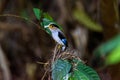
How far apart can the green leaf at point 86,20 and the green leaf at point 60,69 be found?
1.58 meters

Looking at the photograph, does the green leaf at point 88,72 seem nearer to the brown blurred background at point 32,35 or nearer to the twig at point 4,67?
the brown blurred background at point 32,35

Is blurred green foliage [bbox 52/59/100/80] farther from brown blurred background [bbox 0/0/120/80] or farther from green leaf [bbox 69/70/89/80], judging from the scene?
brown blurred background [bbox 0/0/120/80]

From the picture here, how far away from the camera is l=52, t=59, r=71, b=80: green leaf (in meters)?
1.02

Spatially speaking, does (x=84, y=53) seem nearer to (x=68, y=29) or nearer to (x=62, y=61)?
(x=68, y=29)

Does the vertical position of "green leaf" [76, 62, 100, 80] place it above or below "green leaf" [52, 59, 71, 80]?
above

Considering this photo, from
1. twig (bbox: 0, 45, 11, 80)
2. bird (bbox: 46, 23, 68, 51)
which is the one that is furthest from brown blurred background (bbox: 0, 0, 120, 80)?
bird (bbox: 46, 23, 68, 51)

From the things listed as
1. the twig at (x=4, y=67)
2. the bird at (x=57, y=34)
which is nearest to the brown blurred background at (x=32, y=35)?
the twig at (x=4, y=67)

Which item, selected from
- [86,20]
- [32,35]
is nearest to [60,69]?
[86,20]

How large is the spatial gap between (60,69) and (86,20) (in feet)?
5.41

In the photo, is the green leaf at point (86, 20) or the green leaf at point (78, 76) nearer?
the green leaf at point (78, 76)

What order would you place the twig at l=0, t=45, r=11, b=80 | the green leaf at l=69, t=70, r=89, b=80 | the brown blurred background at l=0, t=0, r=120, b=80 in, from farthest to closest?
1. the brown blurred background at l=0, t=0, r=120, b=80
2. the twig at l=0, t=45, r=11, b=80
3. the green leaf at l=69, t=70, r=89, b=80

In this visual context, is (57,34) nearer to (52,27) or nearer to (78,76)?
(52,27)

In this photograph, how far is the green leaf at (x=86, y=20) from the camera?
2641 mm

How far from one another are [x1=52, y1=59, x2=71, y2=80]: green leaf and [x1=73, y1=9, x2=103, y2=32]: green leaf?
1579 mm
